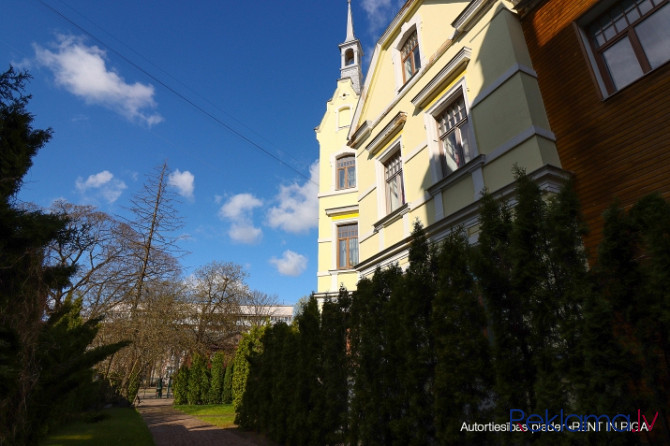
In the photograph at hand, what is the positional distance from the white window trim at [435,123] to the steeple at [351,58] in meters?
12.2

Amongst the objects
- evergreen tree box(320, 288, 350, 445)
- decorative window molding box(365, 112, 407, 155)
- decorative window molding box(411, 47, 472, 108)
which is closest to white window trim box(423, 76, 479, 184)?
decorative window molding box(411, 47, 472, 108)

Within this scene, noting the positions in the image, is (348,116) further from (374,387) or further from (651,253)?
(651,253)

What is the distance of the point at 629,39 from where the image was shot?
17.7 feet

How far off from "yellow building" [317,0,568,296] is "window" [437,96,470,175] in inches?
1.0

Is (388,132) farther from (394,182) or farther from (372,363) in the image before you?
(372,363)

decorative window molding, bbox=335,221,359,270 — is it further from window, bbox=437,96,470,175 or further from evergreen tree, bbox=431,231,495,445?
evergreen tree, bbox=431,231,495,445

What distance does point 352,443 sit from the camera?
Result: 563 centimetres

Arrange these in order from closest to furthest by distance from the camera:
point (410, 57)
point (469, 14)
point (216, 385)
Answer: point (469, 14) < point (410, 57) < point (216, 385)

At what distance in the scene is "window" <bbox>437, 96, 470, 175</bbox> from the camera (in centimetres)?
786

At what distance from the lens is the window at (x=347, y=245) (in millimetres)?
15117

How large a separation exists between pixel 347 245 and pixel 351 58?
13059 millimetres

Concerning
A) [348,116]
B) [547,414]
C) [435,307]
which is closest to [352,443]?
→ [435,307]

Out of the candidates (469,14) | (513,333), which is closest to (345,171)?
(469,14)

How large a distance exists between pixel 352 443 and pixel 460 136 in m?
6.74
